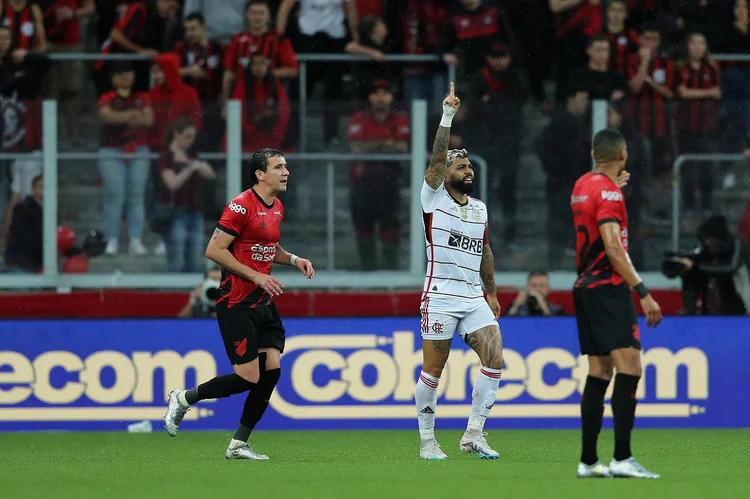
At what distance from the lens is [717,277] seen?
13.5m

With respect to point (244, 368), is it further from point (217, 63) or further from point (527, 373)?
point (217, 63)

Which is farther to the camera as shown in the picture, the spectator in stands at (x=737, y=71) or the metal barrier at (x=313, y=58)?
the metal barrier at (x=313, y=58)

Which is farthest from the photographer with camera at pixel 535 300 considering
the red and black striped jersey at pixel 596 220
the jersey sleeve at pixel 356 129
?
the red and black striped jersey at pixel 596 220

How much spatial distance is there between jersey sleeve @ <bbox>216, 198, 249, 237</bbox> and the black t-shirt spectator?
608cm

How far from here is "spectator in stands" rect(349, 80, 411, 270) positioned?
1351 centimetres

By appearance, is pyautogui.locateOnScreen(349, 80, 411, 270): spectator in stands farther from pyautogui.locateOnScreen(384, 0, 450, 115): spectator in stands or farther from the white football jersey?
the white football jersey

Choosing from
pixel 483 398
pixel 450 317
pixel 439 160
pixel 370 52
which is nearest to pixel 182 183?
pixel 370 52

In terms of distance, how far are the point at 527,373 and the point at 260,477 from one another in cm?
483

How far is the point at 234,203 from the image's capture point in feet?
31.4

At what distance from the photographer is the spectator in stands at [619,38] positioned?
15416 millimetres

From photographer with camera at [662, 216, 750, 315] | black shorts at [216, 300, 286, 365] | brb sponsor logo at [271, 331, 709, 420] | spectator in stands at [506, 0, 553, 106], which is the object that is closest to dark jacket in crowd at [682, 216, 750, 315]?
photographer with camera at [662, 216, 750, 315]

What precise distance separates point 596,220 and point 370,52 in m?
7.90

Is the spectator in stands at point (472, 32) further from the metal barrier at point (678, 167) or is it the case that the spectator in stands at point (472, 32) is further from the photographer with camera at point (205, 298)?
the photographer with camera at point (205, 298)

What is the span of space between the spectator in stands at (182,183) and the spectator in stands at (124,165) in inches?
7.8
